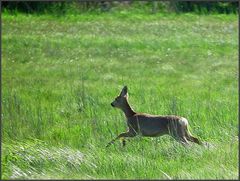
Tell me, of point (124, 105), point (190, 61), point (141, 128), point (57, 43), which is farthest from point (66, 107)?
point (57, 43)

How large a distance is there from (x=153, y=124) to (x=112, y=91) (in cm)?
374

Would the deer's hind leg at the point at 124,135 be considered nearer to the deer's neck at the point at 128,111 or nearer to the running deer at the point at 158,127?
the running deer at the point at 158,127

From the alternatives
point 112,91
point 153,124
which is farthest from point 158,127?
point 112,91

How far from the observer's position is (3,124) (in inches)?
344

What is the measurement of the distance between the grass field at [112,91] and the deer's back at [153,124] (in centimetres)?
13

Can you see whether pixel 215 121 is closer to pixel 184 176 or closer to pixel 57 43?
pixel 184 176

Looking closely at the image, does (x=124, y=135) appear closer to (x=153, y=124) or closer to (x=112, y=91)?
(x=153, y=124)

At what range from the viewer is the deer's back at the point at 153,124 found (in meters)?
7.87

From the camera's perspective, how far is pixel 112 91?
11.6 m

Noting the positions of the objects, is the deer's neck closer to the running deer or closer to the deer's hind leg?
the running deer

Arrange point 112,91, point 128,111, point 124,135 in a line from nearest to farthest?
point 124,135 < point 128,111 < point 112,91

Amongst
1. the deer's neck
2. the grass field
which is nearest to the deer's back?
the grass field

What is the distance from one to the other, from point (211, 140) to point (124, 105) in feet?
5.47

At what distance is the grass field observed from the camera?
21.5 ft
